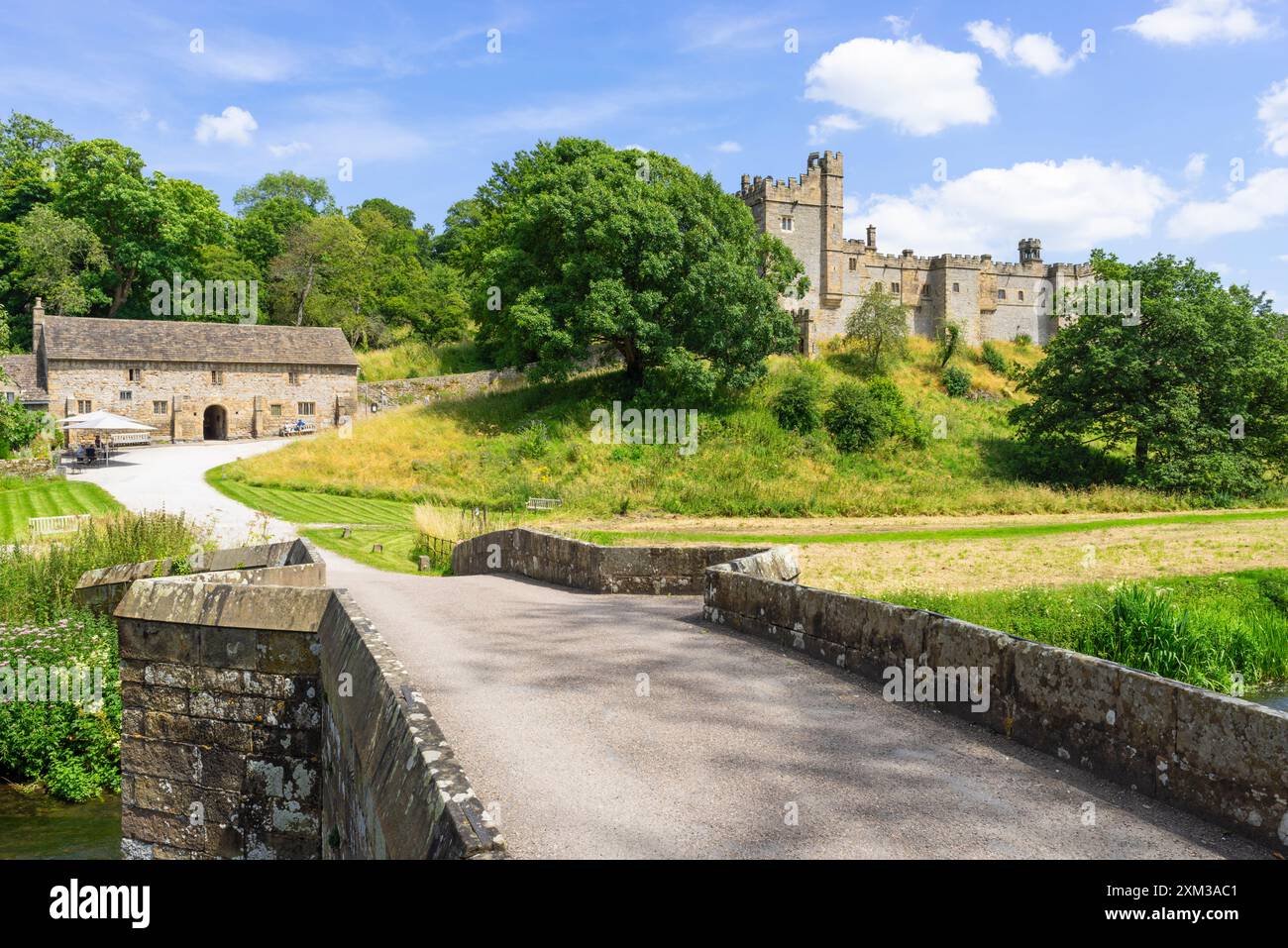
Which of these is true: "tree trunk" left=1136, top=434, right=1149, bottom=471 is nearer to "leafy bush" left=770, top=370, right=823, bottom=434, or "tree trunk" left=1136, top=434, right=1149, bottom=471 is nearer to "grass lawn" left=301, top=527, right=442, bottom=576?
"leafy bush" left=770, top=370, right=823, bottom=434

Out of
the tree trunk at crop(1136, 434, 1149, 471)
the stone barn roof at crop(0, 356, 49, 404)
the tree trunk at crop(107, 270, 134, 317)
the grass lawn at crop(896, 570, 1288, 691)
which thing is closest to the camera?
the grass lawn at crop(896, 570, 1288, 691)

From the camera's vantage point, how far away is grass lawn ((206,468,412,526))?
1117 inches

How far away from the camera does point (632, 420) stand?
139 ft

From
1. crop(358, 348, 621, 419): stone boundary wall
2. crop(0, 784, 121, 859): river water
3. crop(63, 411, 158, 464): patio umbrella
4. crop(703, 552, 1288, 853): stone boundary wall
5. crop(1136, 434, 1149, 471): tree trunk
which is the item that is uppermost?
crop(358, 348, 621, 419): stone boundary wall

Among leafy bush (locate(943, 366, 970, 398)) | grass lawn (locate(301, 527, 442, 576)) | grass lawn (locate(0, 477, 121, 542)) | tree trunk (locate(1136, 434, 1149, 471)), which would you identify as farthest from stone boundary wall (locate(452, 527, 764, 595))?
leafy bush (locate(943, 366, 970, 398))

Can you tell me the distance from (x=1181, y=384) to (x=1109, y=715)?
3893 cm

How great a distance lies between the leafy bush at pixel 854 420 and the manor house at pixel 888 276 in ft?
44.2

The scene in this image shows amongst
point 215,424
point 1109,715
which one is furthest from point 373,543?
point 215,424

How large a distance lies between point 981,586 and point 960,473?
25.2 meters

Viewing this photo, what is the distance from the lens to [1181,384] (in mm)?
38188

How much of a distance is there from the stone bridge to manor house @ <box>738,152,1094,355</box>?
50262mm
